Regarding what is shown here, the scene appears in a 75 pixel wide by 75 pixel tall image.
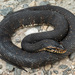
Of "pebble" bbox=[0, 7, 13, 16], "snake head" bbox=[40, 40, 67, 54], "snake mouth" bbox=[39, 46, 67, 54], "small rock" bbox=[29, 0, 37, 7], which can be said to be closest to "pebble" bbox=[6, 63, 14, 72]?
"snake head" bbox=[40, 40, 67, 54]

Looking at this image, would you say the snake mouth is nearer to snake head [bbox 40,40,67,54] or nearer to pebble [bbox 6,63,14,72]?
snake head [bbox 40,40,67,54]

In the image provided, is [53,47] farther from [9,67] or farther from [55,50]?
[9,67]

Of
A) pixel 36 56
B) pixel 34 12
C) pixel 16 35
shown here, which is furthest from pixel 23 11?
pixel 36 56

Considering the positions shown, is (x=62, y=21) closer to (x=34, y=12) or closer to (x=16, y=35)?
(x=34, y=12)

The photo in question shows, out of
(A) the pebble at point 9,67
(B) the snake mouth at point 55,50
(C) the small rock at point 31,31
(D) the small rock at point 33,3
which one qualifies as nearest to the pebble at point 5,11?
(D) the small rock at point 33,3

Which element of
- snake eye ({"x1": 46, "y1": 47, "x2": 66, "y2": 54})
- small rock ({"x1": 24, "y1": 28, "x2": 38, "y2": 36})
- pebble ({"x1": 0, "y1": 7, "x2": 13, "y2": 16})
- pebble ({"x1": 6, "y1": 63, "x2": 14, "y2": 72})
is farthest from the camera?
pebble ({"x1": 0, "y1": 7, "x2": 13, "y2": 16})

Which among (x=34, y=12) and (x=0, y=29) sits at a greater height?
(x=34, y=12)

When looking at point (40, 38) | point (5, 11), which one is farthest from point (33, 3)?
point (40, 38)

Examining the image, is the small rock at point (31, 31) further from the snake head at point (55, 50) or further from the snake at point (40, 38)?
the snake head at point (55, 50)
